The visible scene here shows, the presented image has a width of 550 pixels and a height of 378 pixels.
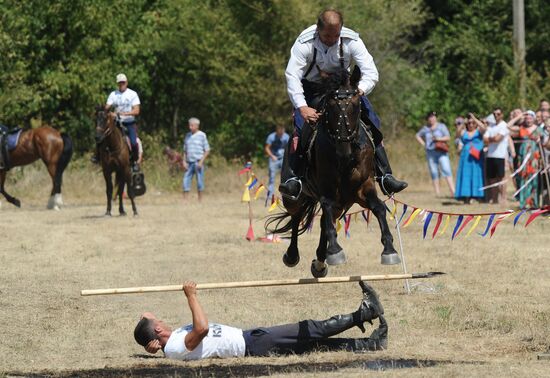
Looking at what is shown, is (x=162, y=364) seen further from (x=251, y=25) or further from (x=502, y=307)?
(x=251, y=25)

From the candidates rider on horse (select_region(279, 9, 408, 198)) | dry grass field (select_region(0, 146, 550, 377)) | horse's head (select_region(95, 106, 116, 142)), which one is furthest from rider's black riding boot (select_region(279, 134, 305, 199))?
horse's head (select_region(95, 106, 116, 142))

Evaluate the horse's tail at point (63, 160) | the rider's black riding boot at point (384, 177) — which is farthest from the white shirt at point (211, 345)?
the horse's tail at point (63, 160)

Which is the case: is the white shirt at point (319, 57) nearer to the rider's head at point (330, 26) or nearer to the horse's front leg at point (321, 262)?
the rider's head at point (330, 26)

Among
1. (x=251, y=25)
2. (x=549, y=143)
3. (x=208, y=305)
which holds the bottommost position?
(x=208, y=305)

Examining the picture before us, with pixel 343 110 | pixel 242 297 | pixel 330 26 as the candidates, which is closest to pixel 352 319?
pixel 343 110

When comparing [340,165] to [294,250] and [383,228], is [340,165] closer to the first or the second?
[383,228]

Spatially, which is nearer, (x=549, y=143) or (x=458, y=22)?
(x=549, y=143)

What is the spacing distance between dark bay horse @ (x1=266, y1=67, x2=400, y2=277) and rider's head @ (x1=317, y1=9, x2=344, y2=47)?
0.37 m

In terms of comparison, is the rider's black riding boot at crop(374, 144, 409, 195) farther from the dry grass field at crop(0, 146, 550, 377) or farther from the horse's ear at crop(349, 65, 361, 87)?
the dry grass field at crop(0, 146, 550, 377)

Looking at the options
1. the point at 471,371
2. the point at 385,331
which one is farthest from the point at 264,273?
the point at 471,371

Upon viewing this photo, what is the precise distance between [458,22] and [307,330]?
1472 inches

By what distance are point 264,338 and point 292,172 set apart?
5.98ft

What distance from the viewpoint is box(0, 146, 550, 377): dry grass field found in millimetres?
10688

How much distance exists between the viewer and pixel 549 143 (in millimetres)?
22125
